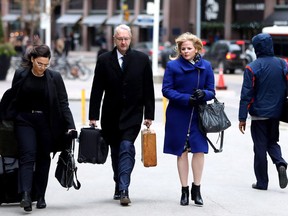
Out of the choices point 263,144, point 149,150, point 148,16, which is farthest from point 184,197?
point 148,16

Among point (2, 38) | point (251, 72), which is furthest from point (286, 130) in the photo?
point (2, 38)

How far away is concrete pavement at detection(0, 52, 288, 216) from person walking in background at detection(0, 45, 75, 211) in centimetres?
43

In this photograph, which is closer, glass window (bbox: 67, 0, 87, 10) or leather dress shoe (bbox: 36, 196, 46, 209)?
leather dress shoe (bbox: 36, 196, 46, 209)

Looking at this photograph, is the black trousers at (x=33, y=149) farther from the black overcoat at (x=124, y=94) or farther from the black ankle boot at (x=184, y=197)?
the black ankle boot at (x=184, y=197)

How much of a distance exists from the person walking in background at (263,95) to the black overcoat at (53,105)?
6.92ft

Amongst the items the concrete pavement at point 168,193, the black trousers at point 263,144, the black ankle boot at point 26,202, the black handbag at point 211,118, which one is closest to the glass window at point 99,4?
the concrete pavement at point 168,193

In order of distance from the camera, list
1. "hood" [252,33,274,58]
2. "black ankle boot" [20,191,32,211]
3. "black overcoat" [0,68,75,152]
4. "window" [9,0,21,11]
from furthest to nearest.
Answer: "window" [9,0,21,11]
"hood" [252,33,274,58]
"black overcoat" [0,68,75,152]
"black ankle boot" [20,191,32,211]

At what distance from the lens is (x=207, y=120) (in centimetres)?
894

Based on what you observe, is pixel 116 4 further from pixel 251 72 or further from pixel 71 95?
pixel 251 72

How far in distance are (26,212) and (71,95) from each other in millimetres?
17961

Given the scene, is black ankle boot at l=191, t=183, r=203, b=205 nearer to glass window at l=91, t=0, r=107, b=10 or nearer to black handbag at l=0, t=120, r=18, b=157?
black handbag at l=0, t=120, r=18, b=157

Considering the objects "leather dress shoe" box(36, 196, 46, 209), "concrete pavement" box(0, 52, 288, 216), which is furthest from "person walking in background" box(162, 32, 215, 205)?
"leather dress shoe" box(36, 196, 46, 209)

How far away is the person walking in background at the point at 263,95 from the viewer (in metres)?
10.0

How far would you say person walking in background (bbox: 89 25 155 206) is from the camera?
358 inches
